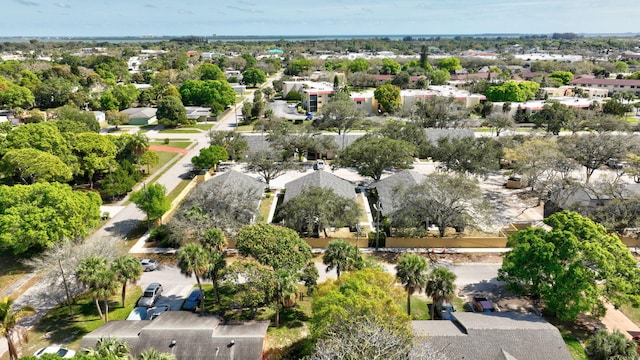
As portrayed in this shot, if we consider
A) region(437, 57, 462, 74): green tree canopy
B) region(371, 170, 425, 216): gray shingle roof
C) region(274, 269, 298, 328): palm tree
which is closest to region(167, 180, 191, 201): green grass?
region(371, 170, 425, 216): gray shingle roof

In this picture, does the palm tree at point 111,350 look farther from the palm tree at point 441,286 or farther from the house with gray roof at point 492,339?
the palm tree at point 441,286

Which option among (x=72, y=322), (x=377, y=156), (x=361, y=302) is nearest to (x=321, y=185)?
(x=377, y=156)

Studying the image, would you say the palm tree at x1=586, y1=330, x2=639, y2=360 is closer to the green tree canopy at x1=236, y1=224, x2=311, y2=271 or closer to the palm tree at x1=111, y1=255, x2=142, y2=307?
the green tree canopy at x1=236, y1=224, x2=311, y2=271

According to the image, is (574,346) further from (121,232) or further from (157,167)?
(157,167)

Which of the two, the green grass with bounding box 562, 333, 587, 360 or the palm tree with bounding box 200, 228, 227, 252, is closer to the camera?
the green grass with bounding box 562, 333, 587, 360

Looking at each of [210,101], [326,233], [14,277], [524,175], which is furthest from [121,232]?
[210,101]

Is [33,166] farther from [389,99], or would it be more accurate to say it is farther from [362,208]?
[389,99]
